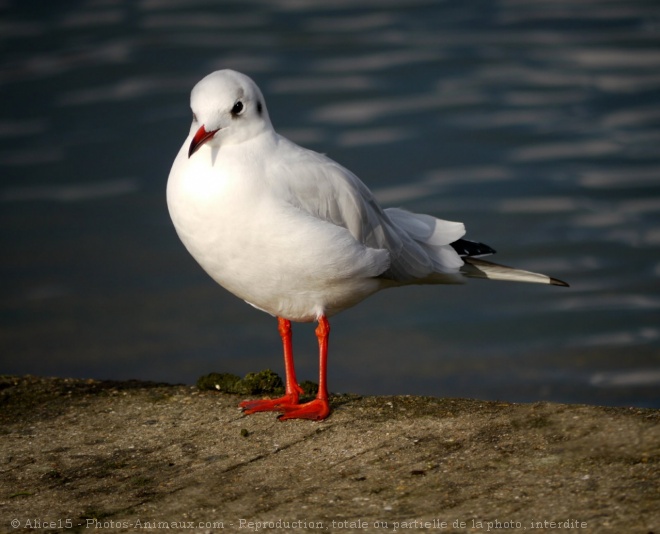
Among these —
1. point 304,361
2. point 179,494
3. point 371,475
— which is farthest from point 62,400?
point 304,361

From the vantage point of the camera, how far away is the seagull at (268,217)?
15.0 ft

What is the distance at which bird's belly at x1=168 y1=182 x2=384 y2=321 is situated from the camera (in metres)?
4.55

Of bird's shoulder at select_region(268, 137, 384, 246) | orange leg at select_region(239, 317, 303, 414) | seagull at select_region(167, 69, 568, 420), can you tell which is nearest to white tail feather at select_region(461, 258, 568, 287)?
seagull at select_region(167, 69, 568, 420)

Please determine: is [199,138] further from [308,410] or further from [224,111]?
[308,410]

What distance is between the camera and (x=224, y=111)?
4.67 meters

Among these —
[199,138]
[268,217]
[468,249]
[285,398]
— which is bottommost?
[285,398]

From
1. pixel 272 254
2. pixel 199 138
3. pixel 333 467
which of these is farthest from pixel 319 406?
pixel 199 138

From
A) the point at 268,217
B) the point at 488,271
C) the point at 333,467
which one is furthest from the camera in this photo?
the point at 488,271

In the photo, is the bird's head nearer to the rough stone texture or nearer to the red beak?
the red beak

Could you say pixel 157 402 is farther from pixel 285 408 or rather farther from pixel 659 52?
pixel 659 52

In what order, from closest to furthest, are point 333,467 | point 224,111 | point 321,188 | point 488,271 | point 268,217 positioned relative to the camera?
point 333,467
point 268,217
point 224,111
point 321,188
point 488,271

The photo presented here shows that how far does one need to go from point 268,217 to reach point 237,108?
0.58m

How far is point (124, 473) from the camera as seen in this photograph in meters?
4.25

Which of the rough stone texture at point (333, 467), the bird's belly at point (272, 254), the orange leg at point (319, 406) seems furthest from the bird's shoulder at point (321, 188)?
the rough stone texture at point (333, 467)
